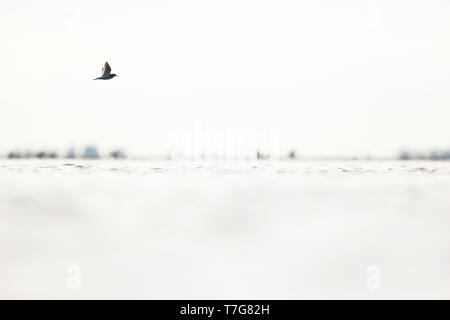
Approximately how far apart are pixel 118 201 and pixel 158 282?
16032 millimetres

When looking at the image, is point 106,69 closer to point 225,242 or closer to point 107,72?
point 107,72

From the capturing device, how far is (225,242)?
19375 millimetres

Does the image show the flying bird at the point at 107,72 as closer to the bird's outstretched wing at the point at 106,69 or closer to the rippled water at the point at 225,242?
the bird's outstretched wing at the point at 106,69

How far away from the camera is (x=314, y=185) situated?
1663 inches

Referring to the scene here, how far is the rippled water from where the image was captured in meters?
14.0

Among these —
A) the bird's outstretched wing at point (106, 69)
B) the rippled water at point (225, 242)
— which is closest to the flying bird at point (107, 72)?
the bird's outstretched wing at point (106, 69)

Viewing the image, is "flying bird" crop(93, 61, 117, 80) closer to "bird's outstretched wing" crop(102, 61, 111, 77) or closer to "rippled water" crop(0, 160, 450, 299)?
"bird's outstretched wing" crop(102, 61, 111, 77)

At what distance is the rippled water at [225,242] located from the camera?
14.0 meters

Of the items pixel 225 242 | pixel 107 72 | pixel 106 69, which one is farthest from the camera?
pixel 106 69

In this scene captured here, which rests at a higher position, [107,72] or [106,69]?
[106,69]

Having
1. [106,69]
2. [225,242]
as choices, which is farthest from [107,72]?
[225,242]

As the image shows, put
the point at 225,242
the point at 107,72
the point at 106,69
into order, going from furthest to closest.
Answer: the point at 106,69 → the point at 107,72 → the point at 225,242
